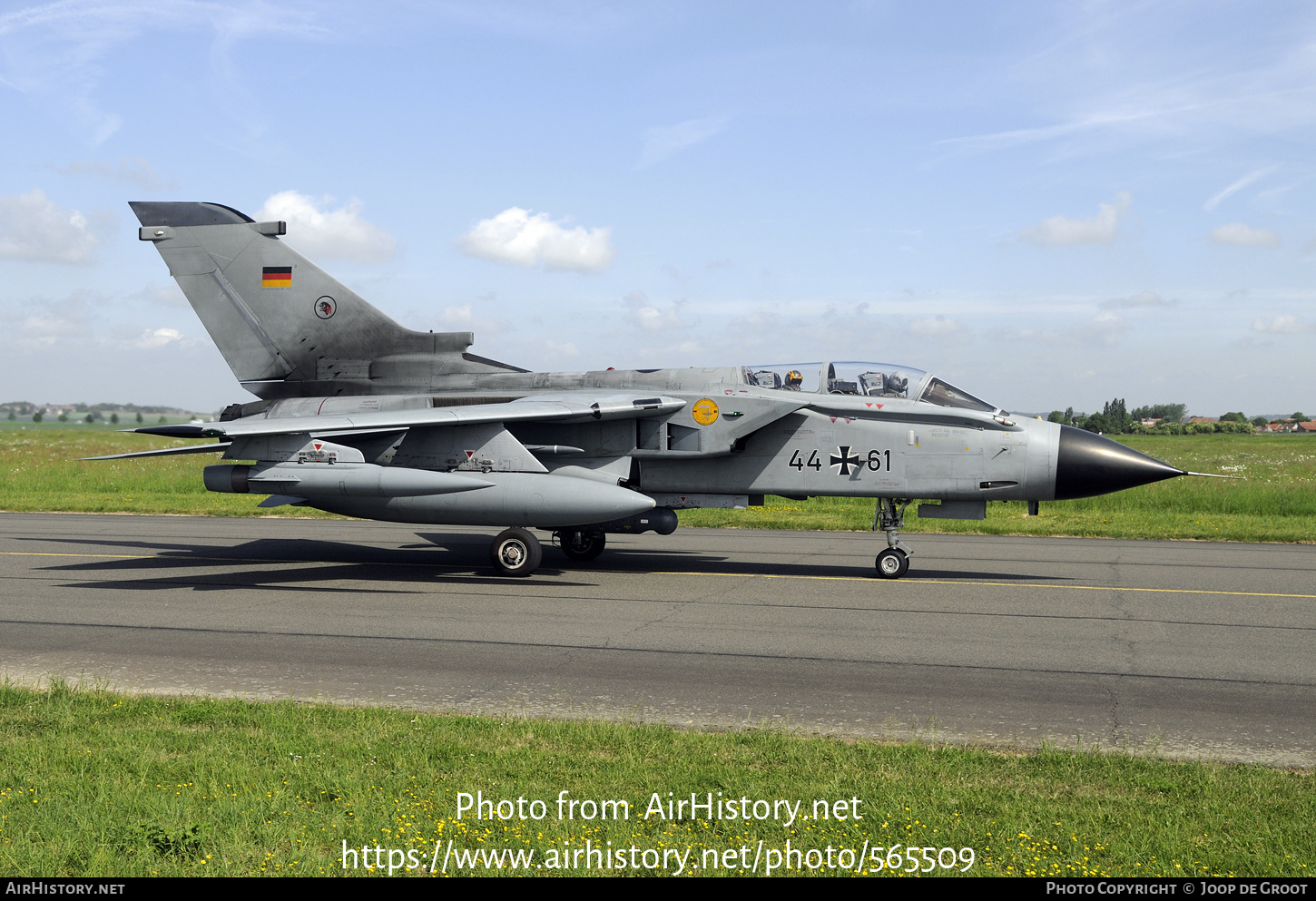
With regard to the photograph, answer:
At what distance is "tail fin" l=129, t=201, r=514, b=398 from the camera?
15.8m

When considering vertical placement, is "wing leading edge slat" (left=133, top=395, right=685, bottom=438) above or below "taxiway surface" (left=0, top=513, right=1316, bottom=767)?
above

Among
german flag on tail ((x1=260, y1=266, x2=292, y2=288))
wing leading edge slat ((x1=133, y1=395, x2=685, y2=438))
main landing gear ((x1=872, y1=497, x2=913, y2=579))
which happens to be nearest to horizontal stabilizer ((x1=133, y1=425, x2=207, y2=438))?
wing leading edge slat ((x1=133, y1=395, x2=685, y2=438))

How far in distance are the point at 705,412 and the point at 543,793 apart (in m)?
9.03

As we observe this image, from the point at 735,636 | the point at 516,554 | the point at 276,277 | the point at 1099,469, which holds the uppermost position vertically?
the point at 276,277

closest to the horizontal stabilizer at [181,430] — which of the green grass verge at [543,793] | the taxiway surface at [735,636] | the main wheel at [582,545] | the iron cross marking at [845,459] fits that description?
the taxiway surface at [735,636]

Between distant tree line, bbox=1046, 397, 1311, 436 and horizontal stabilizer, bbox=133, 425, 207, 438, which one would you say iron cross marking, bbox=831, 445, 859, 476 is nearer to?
horizontal stabilizer, bbox=133, 425, 207, 438

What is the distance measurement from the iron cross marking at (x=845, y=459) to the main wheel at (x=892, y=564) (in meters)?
1.26

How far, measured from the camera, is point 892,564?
13719 mm

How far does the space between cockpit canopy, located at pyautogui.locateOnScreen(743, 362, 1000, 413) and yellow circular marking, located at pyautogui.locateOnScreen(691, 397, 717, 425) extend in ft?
2.30

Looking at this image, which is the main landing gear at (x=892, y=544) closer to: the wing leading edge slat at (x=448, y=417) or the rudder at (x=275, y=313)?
the wing leading edge slat at (x=448, y=417)

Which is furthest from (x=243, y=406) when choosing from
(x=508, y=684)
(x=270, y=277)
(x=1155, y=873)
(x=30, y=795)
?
(x=1155, y=873)

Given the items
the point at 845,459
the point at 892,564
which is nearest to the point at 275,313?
the point at 845,459

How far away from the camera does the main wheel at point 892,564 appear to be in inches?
538

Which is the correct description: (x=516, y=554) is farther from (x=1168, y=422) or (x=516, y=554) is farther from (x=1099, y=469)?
(x=1168, y=422)
